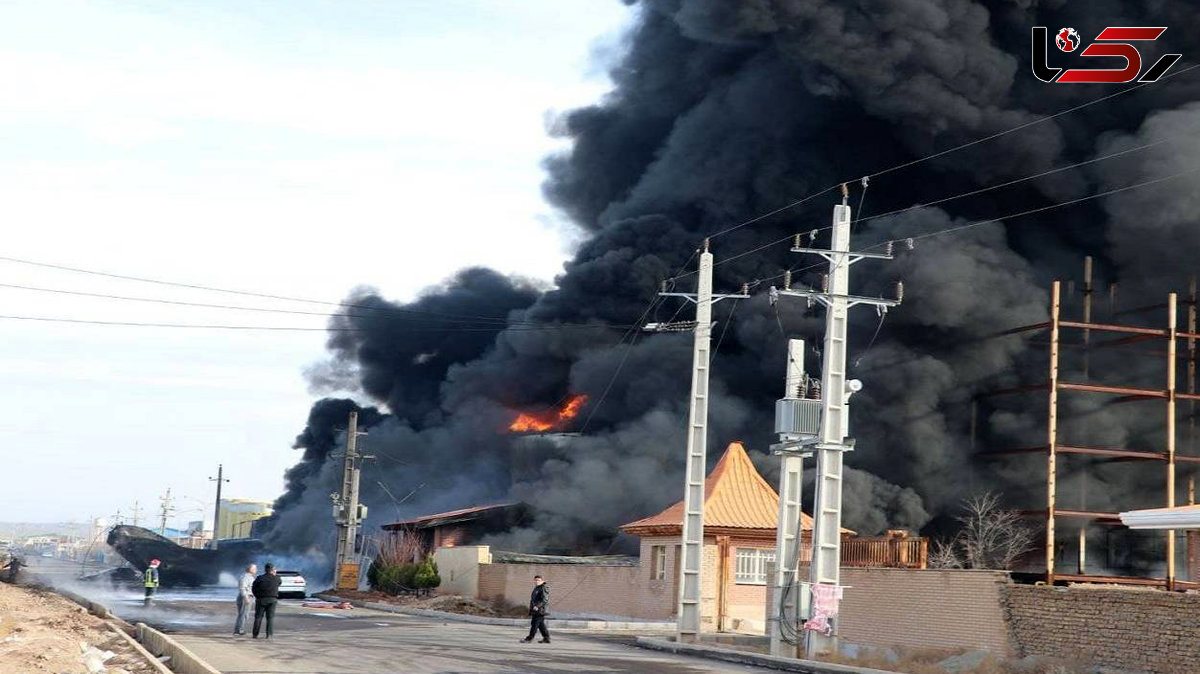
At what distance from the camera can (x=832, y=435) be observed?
1182 inches

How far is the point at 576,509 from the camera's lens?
209 ft

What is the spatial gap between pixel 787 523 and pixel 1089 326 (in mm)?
24504

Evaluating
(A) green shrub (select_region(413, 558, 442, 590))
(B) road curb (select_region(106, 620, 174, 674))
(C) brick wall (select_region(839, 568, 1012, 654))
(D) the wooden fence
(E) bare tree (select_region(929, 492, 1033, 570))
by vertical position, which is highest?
(E) bare tree (select_region(929, 492, 1033, 570))

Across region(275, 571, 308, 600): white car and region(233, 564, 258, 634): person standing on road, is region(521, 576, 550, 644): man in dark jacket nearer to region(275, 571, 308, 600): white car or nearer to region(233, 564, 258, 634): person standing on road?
region(233, 564, 258, 634): person standing on road

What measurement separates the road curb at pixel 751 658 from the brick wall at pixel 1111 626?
3123mm

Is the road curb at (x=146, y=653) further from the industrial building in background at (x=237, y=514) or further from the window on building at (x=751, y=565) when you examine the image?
Answer: the industrial building in background at (x=237, y=514)

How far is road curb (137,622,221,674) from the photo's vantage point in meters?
20.1

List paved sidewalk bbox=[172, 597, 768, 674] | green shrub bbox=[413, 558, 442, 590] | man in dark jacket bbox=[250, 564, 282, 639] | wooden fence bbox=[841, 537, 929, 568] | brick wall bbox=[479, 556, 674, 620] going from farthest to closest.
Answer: green shrub bbox=[413, 558, 442, 590]
brick wall bbox=[479, 556, 674, 620]
wooden fence bbox=[841, 537, 929, 568]
man in dark jacket bbox=[250, 564, 282, 639]
paved sidewalk bbox=[172, 597, 768, 674]

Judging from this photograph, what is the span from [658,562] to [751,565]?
3314mm

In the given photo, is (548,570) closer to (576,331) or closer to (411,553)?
(411,553)

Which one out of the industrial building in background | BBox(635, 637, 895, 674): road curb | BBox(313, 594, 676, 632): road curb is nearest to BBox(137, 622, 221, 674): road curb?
BBox(635, 637, 895, 674): road curb

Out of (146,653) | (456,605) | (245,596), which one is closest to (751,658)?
(245,596)

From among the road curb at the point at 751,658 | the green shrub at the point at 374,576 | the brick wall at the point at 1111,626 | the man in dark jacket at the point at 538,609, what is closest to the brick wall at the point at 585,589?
the green shrub at the point at 374,576

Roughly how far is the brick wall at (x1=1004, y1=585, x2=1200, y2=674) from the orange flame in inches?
2070
